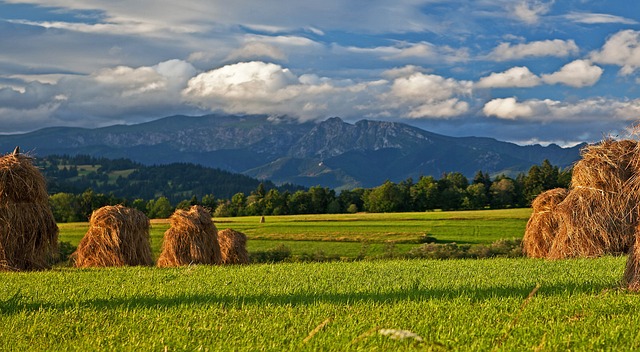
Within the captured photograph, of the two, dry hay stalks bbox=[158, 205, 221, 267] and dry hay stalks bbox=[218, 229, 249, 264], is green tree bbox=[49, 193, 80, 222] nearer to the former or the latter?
dry hay stalks bbox=[218, 229, 249, 264]

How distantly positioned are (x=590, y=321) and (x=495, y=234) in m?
58.5

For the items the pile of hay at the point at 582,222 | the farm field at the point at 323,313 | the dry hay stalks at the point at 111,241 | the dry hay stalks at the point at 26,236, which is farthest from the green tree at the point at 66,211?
the farm field at the point at 323,313

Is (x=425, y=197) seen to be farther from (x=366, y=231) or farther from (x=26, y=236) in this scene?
(x=26, y=236)

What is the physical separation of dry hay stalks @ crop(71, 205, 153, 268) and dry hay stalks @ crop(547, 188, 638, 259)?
61.8ft

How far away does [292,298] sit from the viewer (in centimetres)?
1303

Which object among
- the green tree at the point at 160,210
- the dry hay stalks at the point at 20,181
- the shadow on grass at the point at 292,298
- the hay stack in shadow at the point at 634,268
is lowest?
the green tree at the point at 160,210

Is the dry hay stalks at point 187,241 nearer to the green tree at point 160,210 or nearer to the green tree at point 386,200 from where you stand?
the green tree at point 386,200

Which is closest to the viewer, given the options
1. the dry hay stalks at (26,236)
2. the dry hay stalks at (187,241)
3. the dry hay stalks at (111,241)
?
the dry hay stalks at (26,236)

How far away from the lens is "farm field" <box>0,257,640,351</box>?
8.39 m

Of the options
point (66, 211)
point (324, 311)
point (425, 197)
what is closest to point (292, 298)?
point (324, 311)

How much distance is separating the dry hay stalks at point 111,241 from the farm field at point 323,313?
30.8 ft

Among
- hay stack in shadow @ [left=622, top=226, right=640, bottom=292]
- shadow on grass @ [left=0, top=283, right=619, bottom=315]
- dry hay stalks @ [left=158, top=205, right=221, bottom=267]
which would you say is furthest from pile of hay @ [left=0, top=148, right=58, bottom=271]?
hay stack in shadow @ [left=622, top=226, right=640, bottom=292]

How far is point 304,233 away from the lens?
70875 millimetres

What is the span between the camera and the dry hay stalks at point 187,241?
28250 millimetres
